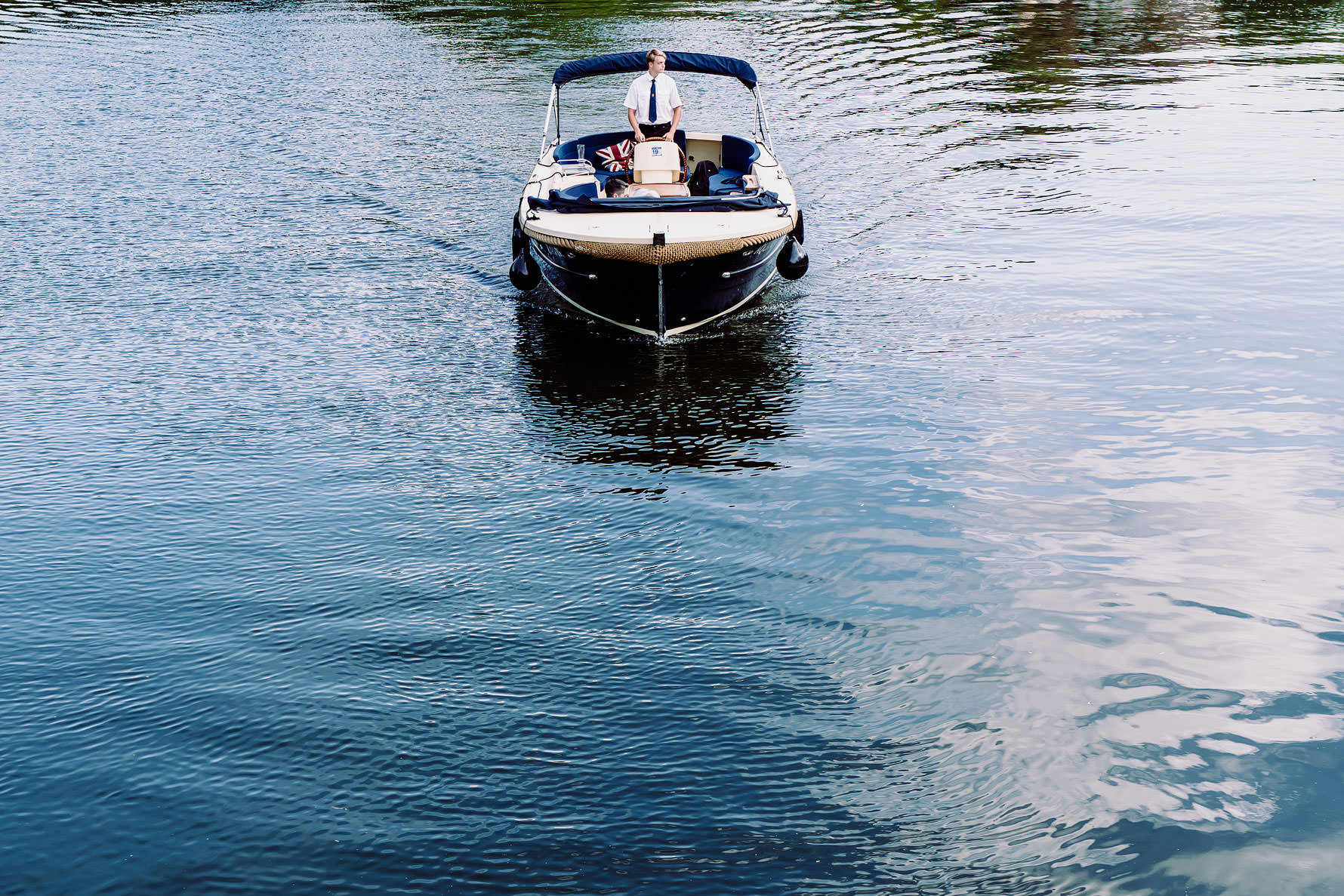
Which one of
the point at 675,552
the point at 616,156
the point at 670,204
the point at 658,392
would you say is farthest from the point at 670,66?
the point at 675,552

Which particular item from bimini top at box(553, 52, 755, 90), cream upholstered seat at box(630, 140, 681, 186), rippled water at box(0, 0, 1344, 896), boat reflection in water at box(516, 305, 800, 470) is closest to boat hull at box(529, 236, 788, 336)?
boat reflection in water at box(516, 305, 800, 470)

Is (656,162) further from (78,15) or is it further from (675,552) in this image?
(78,15)

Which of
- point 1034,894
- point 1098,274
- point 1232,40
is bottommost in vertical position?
point 1034,894

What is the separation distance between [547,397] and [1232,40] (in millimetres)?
27379

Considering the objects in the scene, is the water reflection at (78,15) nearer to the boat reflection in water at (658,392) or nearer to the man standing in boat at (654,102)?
the man standing in boat at (654,102)

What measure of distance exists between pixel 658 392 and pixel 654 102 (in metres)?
4.79

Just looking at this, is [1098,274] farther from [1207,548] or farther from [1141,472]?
[1207,548]

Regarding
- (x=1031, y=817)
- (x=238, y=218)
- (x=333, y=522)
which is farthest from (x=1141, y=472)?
(x=238, y=218)

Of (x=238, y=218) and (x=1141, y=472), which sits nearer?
(x=1141, y=472)

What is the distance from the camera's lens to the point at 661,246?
411 inches

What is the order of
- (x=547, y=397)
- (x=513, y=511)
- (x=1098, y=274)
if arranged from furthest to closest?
(x=1098, y=274), (x=547, y=397), (x=513, y=511)

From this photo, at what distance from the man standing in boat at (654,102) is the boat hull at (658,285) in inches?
107

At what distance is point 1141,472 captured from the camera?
825cm

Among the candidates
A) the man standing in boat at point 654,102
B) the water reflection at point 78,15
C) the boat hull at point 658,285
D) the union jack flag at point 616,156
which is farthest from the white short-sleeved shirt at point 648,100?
the water reflection at point 78,15
